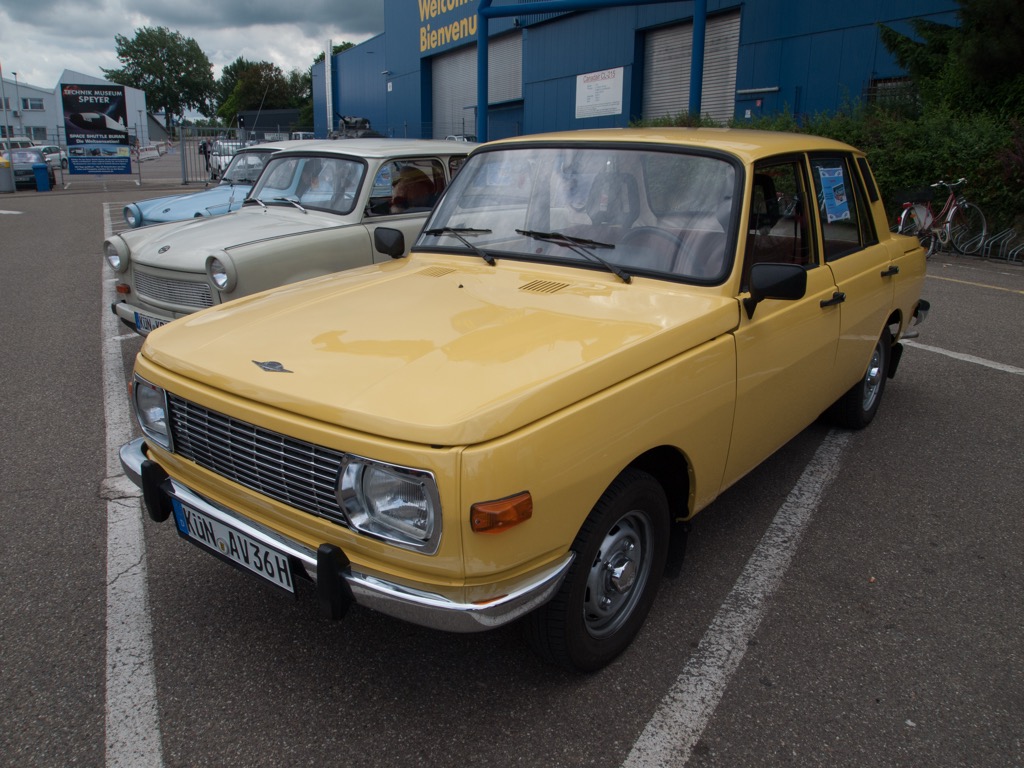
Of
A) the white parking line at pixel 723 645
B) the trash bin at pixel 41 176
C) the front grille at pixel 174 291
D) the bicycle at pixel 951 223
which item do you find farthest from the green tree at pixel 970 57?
the trash bin at pixel 41 176

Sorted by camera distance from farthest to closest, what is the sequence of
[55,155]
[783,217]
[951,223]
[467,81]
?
[55,155]
[467,81]
[951,223]
[783,217]

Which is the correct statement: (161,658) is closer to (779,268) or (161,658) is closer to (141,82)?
(779,268)

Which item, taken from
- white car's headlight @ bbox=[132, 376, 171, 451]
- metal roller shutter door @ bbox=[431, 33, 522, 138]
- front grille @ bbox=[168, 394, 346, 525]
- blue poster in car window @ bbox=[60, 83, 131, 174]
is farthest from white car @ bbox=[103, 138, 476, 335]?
metal roller shutter door @ bbox=[431, 33, 522, 138]

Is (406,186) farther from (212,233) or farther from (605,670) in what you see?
(605,670)

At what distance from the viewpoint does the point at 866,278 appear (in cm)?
418

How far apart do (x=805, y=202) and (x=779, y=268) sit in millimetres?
1065

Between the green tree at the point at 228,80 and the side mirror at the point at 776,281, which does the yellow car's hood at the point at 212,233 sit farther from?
the green tree at the point at 228,80

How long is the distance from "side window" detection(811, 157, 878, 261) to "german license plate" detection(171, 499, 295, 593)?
289cm

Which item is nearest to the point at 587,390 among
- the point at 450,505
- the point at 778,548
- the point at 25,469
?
the point at 450,505

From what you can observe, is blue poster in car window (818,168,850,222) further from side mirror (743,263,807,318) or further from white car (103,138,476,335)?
white car (103,138,476,335)

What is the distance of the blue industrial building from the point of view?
673 inches

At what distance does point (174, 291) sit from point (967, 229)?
41.7 ft

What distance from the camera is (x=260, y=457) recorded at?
94.4 inches

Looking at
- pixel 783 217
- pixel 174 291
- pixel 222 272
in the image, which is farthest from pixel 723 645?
pixel 174 291
